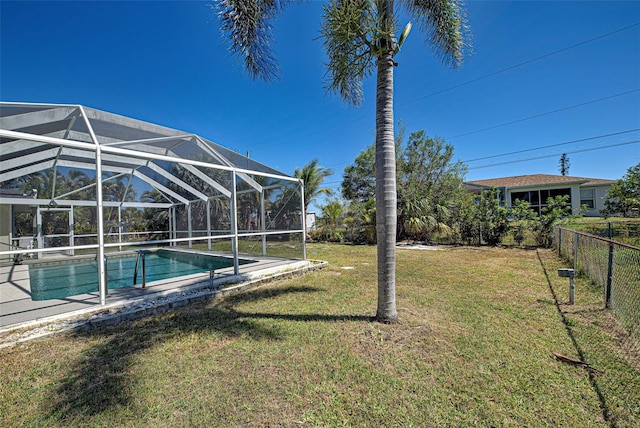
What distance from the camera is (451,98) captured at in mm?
16734

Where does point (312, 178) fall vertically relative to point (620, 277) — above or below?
above

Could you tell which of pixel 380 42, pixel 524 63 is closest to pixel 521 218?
pixel 524 63

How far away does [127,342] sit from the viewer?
3.38 metres

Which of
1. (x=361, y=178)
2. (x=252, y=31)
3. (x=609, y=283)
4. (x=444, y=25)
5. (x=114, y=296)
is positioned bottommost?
(x=114, y=296)

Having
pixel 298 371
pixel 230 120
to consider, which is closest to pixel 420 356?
pixel 298 371

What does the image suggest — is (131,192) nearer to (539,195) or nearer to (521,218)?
(521,218)

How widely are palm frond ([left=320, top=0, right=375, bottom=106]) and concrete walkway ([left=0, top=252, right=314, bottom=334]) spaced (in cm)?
463

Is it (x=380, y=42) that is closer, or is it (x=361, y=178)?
(x=380, y=42)

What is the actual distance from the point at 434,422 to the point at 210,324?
3177mm

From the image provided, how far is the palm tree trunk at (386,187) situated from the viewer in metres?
3.70

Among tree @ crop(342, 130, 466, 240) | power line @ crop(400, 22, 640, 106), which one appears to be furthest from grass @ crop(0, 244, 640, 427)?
power line @ crop(400, 22, 640, 106)

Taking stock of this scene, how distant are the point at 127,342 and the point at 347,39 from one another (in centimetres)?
492

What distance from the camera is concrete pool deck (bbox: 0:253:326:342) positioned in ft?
12.8

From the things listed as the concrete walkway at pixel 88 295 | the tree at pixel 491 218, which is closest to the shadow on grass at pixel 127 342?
the concrete walkway at pixel 88 295
